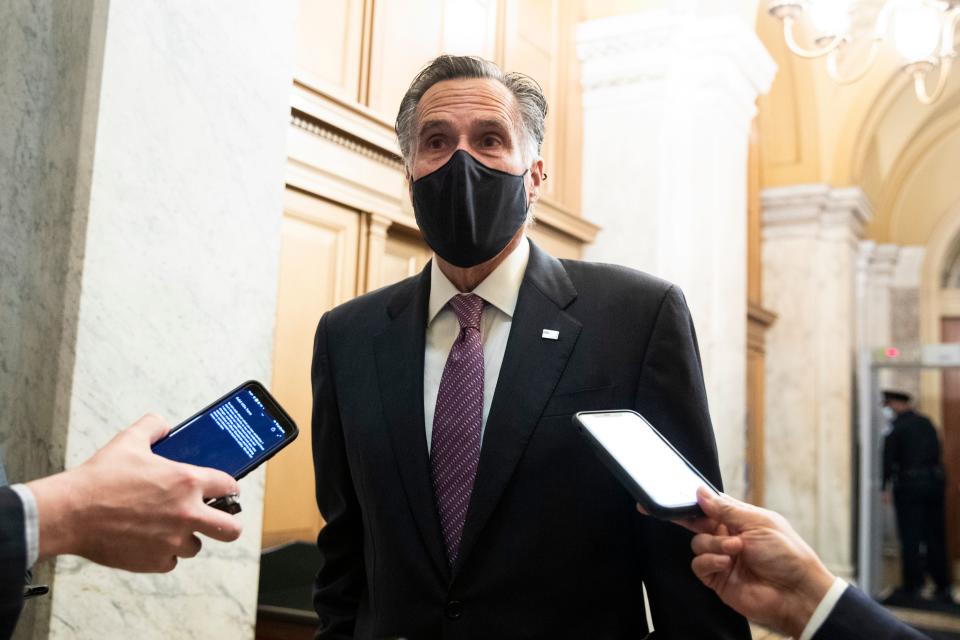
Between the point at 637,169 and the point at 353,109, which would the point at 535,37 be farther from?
the point at 353,109

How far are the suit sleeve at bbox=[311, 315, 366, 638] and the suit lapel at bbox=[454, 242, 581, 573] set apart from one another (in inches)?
15.8

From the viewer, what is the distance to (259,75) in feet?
8.74

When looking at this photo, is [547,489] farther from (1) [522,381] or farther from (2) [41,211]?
(2) [41,211]

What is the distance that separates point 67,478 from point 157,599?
1217 millimetres

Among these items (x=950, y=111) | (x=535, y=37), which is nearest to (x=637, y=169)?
(x=535, y=37)

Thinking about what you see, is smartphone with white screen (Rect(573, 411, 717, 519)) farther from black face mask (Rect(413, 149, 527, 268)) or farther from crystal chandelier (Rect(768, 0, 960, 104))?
crystal chandelier (Rect(768, 0, 960, 104))

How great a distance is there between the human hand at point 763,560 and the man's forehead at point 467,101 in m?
0.98

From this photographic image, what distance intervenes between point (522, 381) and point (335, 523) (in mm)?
569

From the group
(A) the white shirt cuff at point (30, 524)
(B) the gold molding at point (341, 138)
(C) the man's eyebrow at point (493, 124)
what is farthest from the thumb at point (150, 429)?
(B) the gold molding at point (341, 138)

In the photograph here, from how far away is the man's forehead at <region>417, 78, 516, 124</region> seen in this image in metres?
1.90

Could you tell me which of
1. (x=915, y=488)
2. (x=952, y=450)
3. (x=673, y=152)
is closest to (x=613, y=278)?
(x=673, y=152)

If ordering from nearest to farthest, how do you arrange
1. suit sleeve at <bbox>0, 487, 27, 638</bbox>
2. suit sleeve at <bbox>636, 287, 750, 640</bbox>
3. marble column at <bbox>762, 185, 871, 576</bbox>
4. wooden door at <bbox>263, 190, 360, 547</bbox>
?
suit sleeve at <bbox>0, 487, 27, 638</bbox>, suit sleeve at <bbox>636, 287, 750, 640</bbox>, wooden door at <bbox>263, 190, 360, 547</bbox>, marble column at <bbox>762, 185, 871, 576</bbox>

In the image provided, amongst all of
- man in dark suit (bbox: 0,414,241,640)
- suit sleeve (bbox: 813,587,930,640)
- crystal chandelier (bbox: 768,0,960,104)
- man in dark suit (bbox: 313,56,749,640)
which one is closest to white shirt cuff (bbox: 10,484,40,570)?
man in dark suit (bbox: 0,414,241,640)

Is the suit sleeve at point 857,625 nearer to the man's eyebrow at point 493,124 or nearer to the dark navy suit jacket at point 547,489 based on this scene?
the dark navy suit jacket at point 547,489
